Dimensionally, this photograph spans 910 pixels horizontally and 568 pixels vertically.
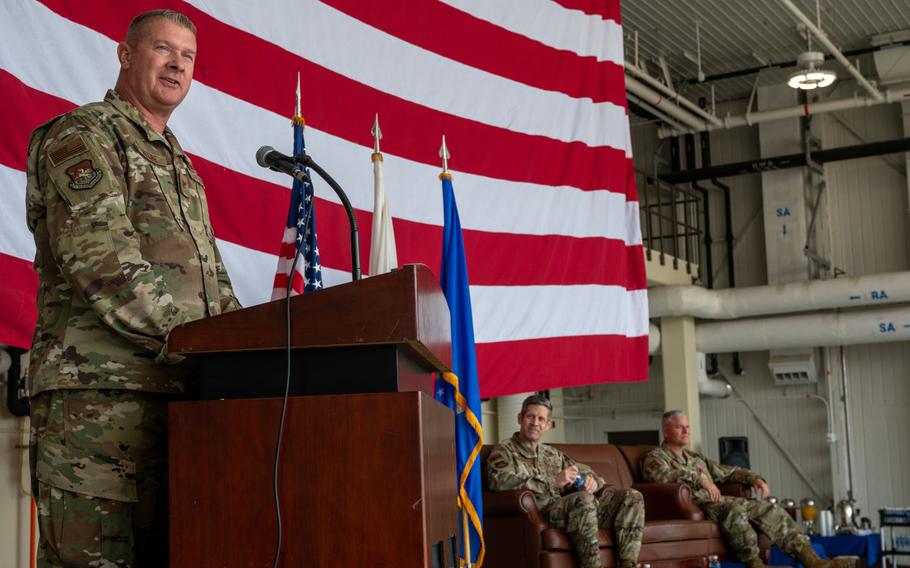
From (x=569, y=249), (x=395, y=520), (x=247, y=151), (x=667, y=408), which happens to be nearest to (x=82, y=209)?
(x=395, y=520)

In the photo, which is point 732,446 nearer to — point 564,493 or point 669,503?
point 669,503

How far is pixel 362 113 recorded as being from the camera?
4.04 meters

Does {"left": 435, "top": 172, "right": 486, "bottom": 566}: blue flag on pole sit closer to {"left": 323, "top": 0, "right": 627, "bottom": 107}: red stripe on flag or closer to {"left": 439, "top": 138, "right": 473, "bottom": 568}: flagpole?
{"left": 439, "top": 138, "right": 473, "bottom": 568}: flagpole

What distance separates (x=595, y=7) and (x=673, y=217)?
7344 mm

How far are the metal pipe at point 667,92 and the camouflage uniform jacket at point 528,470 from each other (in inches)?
210

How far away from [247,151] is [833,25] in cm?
910

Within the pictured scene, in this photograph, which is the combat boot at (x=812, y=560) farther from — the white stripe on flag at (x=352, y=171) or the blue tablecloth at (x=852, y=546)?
the white stripe on flag at (x=352, y=171)

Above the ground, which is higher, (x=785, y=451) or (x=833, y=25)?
(x=833, y=25)

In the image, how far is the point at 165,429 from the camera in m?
1.63

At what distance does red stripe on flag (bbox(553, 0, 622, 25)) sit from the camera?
539cm

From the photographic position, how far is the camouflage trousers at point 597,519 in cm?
512

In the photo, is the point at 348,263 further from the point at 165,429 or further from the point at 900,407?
the point at 900,407

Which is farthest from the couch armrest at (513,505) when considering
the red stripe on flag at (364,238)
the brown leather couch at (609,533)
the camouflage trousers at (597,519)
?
the red stripe on flag at (364,238)

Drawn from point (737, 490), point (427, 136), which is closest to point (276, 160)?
point (427, 136)
